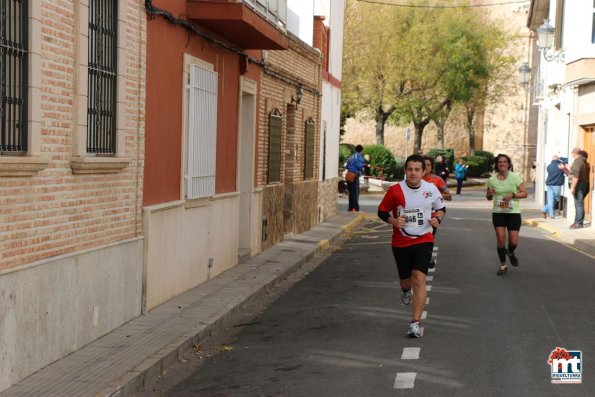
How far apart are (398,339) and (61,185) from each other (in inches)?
135

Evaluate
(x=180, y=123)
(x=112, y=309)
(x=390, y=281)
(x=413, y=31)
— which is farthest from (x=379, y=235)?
→ (x=413, y=31)

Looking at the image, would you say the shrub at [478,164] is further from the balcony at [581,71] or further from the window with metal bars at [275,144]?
the window with metal bars at [275,144]

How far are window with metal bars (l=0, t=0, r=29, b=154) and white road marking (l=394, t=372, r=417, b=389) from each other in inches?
132

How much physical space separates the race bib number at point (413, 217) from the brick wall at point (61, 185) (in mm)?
2857

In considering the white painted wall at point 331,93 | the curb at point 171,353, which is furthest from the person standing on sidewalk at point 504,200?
the white painted wall at point 331,93

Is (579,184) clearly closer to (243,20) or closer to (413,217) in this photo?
(243,20)

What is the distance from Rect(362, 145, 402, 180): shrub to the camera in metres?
50.0

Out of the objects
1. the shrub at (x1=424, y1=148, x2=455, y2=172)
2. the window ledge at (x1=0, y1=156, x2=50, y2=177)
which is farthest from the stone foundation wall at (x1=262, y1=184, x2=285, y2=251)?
the shrub at (x1=424, y1=148, x2=455, y2=172)

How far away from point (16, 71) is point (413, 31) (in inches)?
1861

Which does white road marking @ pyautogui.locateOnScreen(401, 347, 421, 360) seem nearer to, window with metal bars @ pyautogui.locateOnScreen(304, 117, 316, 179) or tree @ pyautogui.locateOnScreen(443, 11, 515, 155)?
window with metal bars @ pyautogui.locateOnScreen(304, 117, 316, 179)

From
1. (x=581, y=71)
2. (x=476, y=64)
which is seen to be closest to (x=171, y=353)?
(x=581, y=71)

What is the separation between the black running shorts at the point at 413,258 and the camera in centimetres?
1000

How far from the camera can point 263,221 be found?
728 inches

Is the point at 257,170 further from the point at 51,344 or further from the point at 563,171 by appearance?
the point at 563,171
